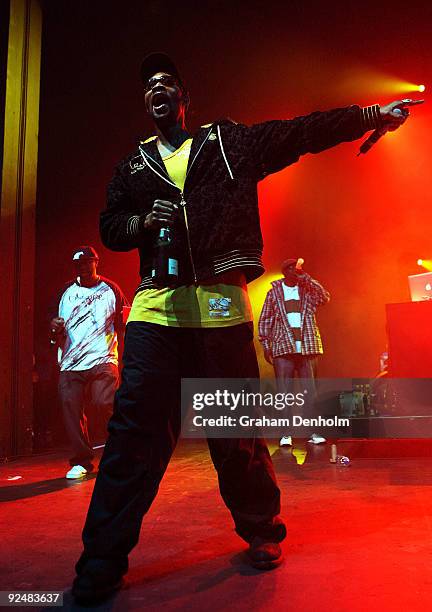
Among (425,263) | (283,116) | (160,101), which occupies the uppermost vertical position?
(283,116)

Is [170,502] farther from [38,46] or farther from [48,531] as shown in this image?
[38,46]

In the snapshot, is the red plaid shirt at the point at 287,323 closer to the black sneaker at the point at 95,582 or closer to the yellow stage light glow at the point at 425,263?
the black sneaker at the point at 95,582

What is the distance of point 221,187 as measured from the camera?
7.23 ft

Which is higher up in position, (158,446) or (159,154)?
(159,154)

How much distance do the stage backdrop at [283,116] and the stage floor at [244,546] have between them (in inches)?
167

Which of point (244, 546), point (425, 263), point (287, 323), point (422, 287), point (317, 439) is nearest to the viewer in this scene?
point (244, 546)

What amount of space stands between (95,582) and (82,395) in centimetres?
323

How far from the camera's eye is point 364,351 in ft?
41.1

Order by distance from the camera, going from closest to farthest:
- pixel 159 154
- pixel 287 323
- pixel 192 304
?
pixel 192 304, pixel 159 154, pixel 287 323

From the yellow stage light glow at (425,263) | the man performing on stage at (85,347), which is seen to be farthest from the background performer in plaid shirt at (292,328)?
the yellow stage light glow at (425,263)

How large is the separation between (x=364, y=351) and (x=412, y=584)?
11.0 m

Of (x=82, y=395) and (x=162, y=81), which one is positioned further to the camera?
(x=82, y=395)

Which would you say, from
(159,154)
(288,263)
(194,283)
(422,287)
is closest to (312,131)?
(159,154)

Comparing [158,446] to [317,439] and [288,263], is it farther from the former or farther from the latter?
[288,263]
